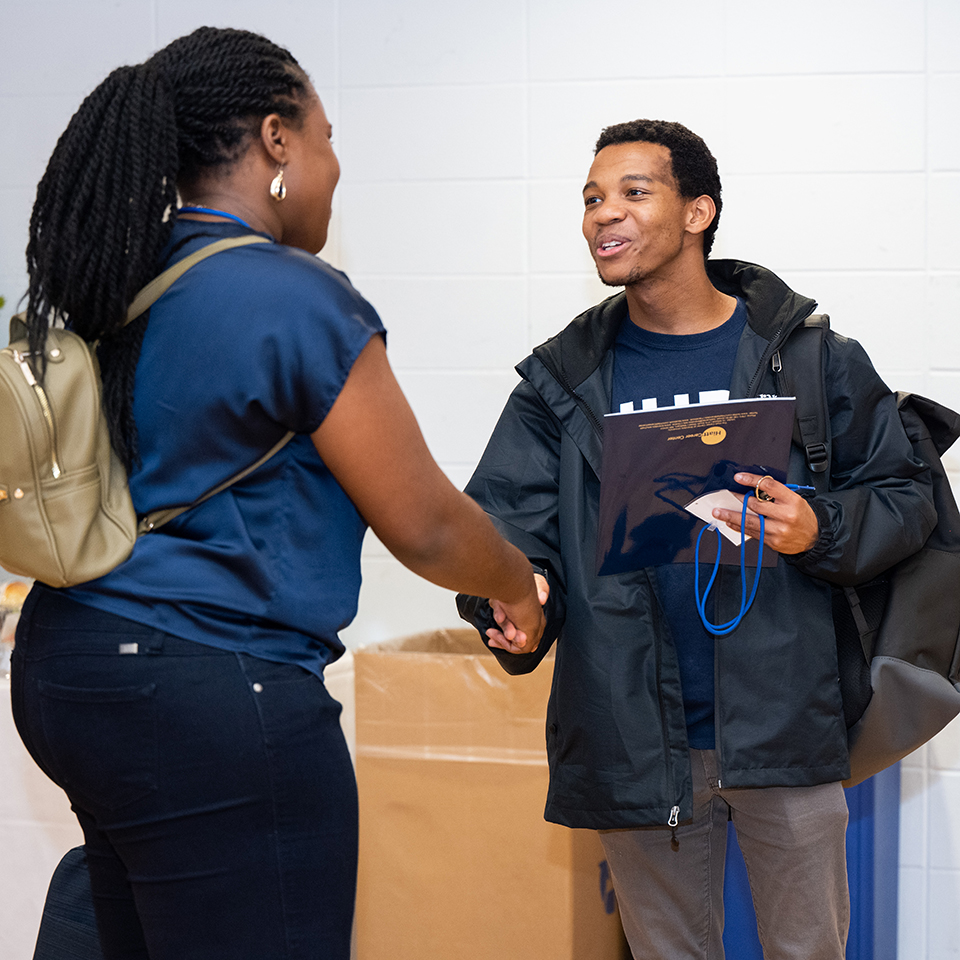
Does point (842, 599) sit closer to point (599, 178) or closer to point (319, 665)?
point (599, 178)

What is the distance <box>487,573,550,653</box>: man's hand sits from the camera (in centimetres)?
151

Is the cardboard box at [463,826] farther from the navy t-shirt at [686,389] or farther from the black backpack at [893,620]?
the black backpack at [893,620]

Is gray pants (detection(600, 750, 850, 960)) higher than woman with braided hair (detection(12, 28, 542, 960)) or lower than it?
lower

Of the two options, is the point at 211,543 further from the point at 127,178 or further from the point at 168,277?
the point at 127,178

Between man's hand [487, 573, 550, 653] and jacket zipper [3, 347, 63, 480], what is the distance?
0.68m

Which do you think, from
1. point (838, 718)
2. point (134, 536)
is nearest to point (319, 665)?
point (134, 536)

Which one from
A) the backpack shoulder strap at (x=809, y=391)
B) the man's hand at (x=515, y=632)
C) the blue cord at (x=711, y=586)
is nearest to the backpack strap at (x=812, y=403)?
the backpack shoulder strap at (x=809, y=391)

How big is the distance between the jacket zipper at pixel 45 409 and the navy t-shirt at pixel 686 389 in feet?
3.02

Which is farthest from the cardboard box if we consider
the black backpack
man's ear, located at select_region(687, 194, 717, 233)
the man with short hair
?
man's ear, located at select_region(687, 194, 717, 233)

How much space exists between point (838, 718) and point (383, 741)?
0.94 m

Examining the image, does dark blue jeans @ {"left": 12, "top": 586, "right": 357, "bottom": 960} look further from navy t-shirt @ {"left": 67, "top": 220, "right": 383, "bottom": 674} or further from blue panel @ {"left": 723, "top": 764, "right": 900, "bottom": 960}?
blue panel @ {"left": 723, "top": 764, "right": 900, "bottom": 960}

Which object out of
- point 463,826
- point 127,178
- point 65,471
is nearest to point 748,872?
point 463,826

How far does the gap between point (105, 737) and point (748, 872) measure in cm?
111

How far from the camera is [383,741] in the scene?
2164 millimetres
